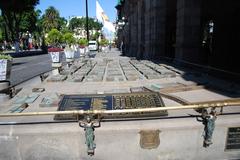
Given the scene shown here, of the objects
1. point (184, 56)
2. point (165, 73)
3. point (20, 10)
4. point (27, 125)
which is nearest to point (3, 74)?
point (27, 125)

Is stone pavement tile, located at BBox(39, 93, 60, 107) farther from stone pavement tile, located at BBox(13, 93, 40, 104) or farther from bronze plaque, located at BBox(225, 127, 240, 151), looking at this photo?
bronze plaque, located at BBox(225, 127, 240, 151)

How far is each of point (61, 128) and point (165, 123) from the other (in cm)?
198

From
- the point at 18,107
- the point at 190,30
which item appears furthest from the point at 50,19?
the point at 18,107

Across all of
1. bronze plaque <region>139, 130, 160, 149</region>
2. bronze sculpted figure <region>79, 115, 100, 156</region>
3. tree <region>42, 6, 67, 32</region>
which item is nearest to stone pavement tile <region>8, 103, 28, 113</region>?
bronze sculpted figure <region>79, 115, 100, 156</region>

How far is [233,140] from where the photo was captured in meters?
5.46

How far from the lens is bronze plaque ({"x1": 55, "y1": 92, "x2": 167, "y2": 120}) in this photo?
550cm

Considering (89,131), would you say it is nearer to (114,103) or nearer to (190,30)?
(114,103)

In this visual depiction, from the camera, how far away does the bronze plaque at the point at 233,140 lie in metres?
5.44

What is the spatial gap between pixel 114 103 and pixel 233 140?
2.49 meters

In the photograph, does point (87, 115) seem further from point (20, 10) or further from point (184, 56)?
point (20, 10)

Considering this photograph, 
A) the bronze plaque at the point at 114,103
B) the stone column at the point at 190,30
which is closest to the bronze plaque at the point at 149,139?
the bronze plaque at the point at 114,103

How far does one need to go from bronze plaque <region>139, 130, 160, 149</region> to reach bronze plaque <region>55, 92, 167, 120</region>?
1.32 feet

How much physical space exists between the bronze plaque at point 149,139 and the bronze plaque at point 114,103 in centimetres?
40

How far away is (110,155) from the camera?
5.27 meters
